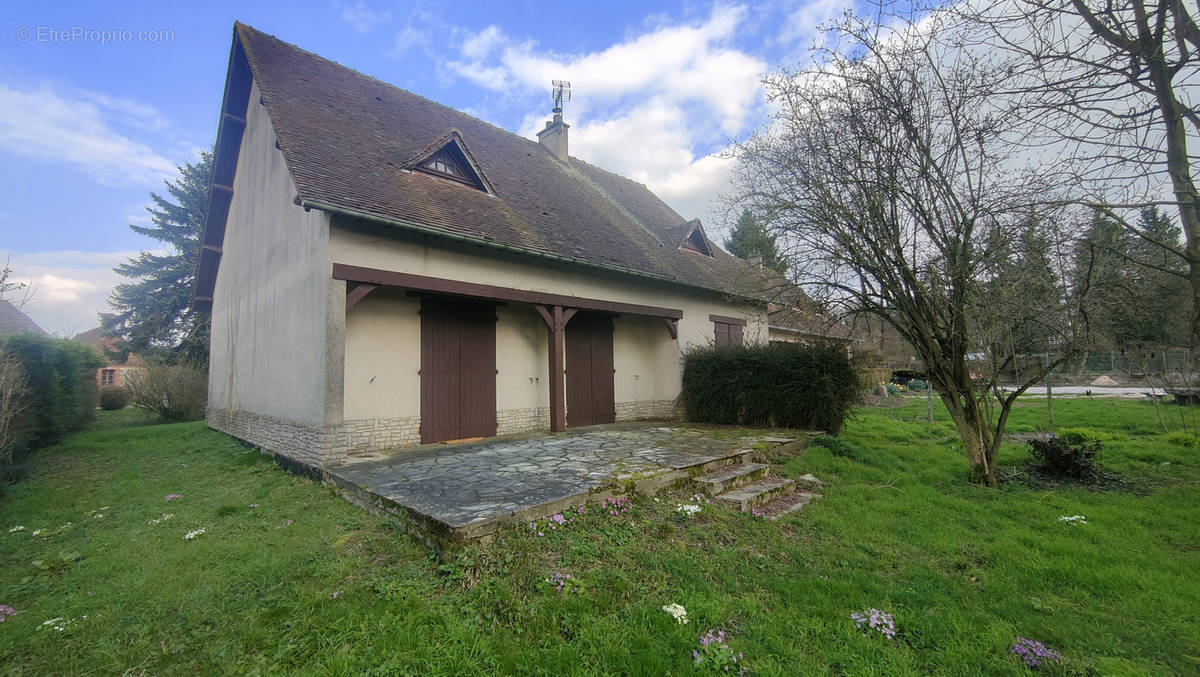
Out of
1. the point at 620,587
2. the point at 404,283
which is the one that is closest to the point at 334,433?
the point at 404,283

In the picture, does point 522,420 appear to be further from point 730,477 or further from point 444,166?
point 444,166

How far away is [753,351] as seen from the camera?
934 centimetres

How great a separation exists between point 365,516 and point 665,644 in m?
3.20

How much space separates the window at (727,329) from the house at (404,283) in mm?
79

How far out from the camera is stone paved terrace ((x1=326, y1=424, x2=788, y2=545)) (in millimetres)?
3654

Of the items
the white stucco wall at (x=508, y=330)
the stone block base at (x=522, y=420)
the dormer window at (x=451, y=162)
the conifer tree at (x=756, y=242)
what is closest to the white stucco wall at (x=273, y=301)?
the white stucco wall at (x=508, y=330)

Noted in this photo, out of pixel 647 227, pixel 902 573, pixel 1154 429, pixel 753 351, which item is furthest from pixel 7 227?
pixel 1154 429

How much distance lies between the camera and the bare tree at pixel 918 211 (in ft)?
17.6

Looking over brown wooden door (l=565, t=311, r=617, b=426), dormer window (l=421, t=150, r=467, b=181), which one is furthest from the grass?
dormer window (l=421, t=150, r=467, b=181)

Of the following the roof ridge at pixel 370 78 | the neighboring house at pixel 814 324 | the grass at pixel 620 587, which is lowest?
the grass at pixel 620 587

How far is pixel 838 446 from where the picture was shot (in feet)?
23.5

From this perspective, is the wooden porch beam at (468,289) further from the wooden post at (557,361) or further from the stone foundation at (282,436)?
the stone foundation at (282,436)

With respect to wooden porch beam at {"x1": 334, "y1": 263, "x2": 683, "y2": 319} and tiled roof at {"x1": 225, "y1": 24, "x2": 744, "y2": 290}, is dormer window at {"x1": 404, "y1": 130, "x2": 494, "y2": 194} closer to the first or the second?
tiled roof at {"x1": 225, "y1": 24, "x2": 744, "y2": 290}

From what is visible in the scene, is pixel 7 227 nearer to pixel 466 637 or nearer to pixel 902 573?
pixel 466 637
